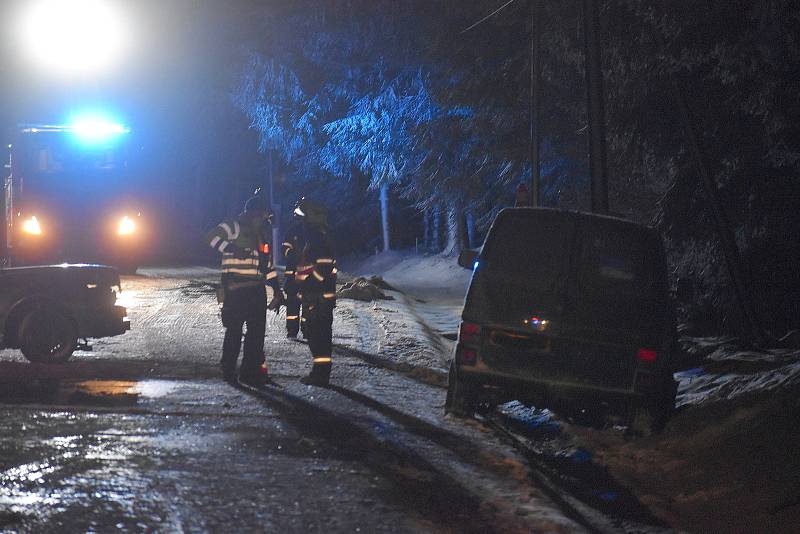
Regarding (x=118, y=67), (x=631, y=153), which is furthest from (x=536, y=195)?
(x=118, y=67)

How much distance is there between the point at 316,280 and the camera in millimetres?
10523

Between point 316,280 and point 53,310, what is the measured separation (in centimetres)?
271

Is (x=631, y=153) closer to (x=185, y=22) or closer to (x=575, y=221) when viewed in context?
(x=575, y=221)

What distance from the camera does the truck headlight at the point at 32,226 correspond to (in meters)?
19.6

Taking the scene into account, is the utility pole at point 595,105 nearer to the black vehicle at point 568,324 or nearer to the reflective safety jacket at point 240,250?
the reflective safety jacket at point 240,250

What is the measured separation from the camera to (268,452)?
719 cm

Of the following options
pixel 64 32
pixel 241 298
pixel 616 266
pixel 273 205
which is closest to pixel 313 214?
pixel 241 298

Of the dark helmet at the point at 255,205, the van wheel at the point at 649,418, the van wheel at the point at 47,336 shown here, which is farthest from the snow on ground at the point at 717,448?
the van wheel at the point at 47,336

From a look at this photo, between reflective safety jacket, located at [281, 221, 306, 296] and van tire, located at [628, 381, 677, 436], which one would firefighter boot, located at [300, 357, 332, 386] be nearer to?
reflective safety jacket, located at [281, 221, 306, 296]

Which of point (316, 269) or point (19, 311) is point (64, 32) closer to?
point (19, 311)

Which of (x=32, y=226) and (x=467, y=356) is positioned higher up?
(x=32, y=226)

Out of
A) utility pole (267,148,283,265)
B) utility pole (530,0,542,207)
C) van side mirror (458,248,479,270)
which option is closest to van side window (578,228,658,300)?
van side mirror (458,248,479,270)

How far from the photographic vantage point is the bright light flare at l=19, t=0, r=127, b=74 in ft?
87.1

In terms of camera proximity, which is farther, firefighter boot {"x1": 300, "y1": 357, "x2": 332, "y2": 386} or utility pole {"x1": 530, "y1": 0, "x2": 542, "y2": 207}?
utility pole {"x1": 530, "y1": 0, "x2": 542, "y2": 207}
